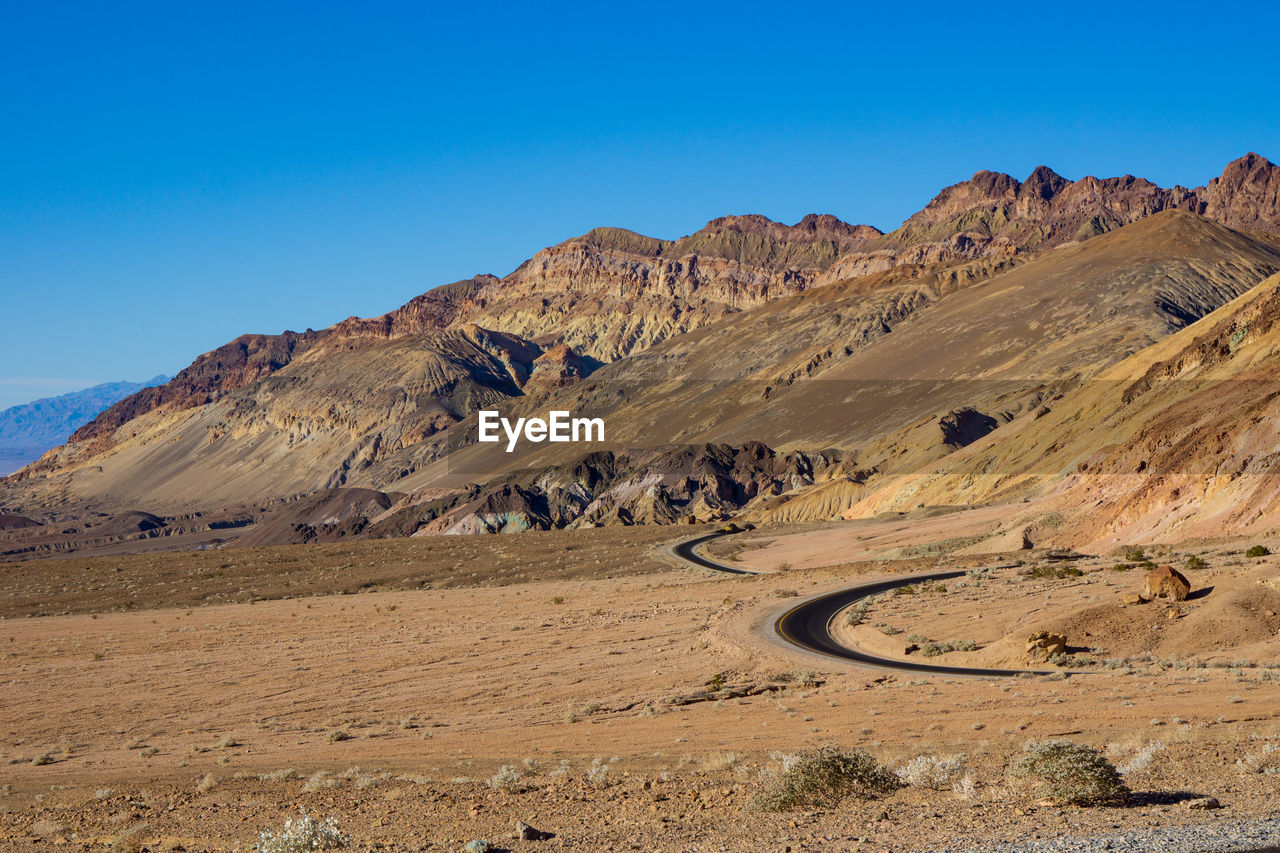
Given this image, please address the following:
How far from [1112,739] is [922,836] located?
23.1 feet

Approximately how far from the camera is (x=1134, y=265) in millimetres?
162000

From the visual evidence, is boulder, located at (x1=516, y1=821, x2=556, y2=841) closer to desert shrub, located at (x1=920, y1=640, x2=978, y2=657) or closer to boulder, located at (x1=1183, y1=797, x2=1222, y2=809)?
boulder, located at (x1=1183, y1=797, x2=1222, y2=809)

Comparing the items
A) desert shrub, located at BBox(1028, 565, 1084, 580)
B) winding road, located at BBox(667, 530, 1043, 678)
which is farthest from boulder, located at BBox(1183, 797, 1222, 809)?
desert shrub, located at BBox(1028, 565, 1084, 580)

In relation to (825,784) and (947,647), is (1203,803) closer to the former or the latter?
(825,784)

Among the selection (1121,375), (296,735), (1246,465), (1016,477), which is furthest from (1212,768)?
(1121,375)

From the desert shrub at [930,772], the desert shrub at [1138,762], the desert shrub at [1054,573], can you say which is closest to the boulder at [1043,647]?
the desert shrub at [1138,762]

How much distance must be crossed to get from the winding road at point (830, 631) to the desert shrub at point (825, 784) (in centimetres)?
1271

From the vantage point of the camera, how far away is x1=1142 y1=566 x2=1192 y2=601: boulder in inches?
1189

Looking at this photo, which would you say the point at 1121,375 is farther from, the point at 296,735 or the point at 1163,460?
the point at 296,735

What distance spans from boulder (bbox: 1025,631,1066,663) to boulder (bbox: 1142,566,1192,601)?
4.26 m

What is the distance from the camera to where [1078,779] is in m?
13.2

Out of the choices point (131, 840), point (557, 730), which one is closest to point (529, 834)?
point (131, 840)

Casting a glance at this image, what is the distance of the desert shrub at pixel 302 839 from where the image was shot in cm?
1310

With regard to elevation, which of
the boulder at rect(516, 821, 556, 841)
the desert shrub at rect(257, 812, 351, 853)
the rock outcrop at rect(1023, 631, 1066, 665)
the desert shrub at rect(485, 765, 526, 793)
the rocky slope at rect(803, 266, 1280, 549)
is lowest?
the rock outcrop at rect(1023, 631, 1066, 665)
